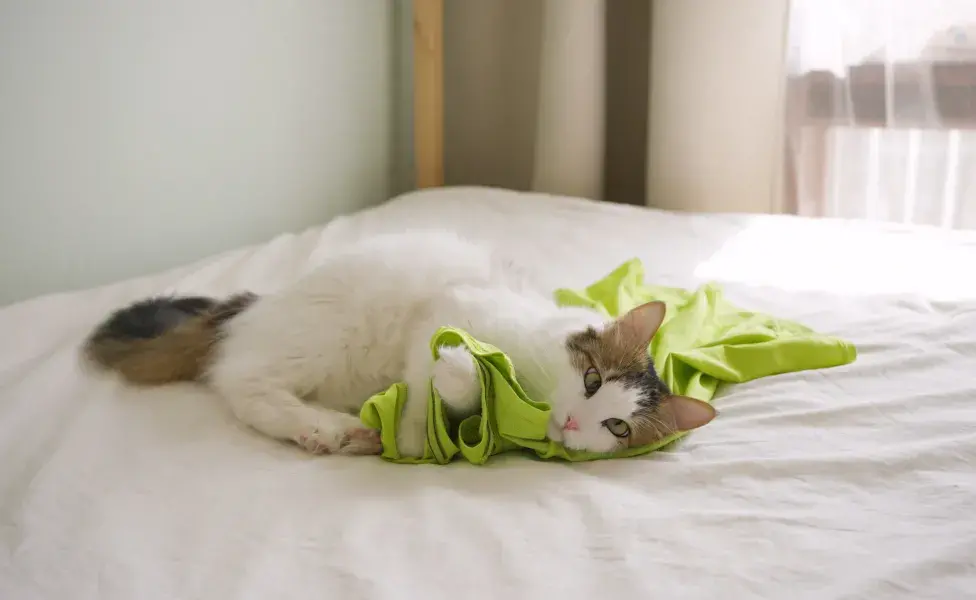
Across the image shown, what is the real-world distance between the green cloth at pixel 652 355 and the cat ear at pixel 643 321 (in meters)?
0.14

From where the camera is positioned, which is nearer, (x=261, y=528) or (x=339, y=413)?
(x=261, y=528)

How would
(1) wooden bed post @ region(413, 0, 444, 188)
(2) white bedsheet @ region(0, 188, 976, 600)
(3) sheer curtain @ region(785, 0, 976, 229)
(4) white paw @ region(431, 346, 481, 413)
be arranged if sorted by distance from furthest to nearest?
(1) wooden bed post @ region(413, 0, 444, 188) < (3) sheer curtain @ region(785, 0, 976, 229) < (4) white paw @ region(431, 346, 481, 413) < (2) white bedsheet @ region(0, 188, 976, 600)

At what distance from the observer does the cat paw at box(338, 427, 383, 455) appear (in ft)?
3.41

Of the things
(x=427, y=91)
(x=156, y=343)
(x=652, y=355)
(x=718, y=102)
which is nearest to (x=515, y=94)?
(x=427, y=91)

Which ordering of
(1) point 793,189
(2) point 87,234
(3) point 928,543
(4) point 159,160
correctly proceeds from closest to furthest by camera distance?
(3) point 928,543, (2) point 87,234, (4) point 159,160, (1) point 793,189

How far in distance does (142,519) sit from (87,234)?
3.09ft

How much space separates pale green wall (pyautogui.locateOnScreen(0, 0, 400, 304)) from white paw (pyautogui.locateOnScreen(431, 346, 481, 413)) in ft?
3.13

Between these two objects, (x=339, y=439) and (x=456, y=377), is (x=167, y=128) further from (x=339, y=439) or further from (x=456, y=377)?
(x=456, y=377)

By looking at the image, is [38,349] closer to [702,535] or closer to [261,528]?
[261,528]

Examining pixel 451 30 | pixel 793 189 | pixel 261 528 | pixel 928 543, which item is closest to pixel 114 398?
pixel 261 528

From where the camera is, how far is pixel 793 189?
2.46 m

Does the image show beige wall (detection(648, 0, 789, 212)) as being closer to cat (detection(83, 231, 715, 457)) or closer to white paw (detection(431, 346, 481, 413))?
cat (detection(83, 231, 715, 457))

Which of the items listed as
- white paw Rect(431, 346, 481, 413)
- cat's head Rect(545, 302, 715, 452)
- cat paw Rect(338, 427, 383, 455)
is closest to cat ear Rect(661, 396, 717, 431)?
cat's head Rect(545, 302, 715, 452)

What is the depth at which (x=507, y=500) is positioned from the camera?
0.90 m
